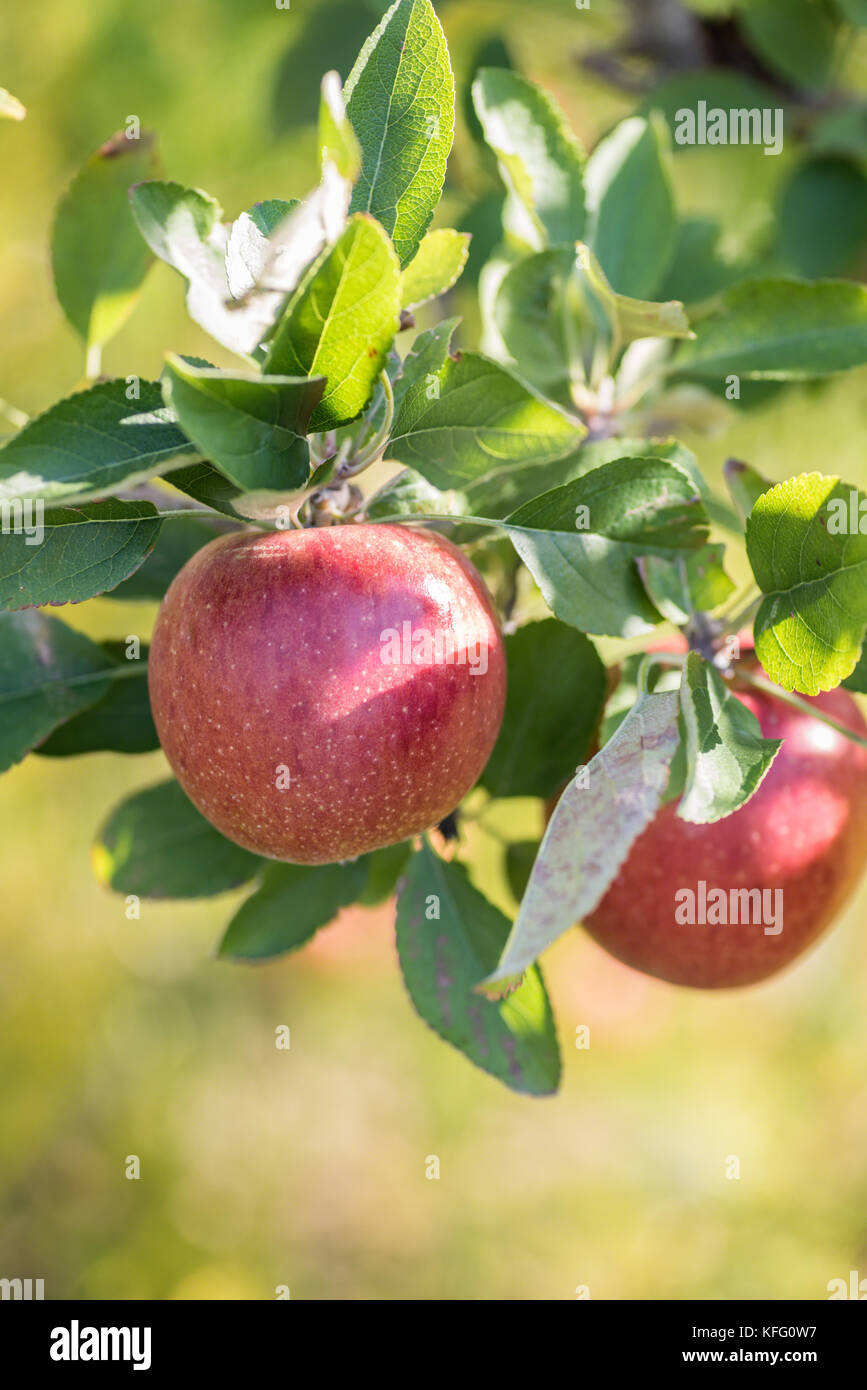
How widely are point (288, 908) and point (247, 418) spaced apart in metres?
0.32

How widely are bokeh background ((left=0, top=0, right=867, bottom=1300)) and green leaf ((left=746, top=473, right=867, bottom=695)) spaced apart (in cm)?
102

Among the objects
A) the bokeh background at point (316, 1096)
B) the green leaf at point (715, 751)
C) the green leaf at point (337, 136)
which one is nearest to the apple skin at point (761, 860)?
the green leaf at point (715, 751)

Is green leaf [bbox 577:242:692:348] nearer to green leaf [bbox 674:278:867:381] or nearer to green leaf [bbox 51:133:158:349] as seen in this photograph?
green leaf [bbox 674:278:867:381]

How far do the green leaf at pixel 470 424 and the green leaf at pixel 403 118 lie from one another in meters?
0.05

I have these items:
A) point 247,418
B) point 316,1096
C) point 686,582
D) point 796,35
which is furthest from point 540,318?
point 316,1096

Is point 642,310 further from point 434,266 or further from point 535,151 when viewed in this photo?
point 535,151

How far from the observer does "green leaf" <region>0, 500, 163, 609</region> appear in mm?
357

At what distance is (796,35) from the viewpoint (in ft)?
2.73

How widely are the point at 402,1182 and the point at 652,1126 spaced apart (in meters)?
0.36

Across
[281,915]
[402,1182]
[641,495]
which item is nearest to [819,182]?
[641,495]

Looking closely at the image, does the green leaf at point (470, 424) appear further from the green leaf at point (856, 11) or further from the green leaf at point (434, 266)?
the green leaf at point (856, 11)

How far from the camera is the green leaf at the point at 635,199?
614 mm

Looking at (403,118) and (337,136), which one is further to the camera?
(403,118)

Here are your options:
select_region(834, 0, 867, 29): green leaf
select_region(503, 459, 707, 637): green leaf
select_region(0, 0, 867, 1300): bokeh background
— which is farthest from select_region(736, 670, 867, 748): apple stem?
select_region(0, 0, 867, 1300): bokeh background
